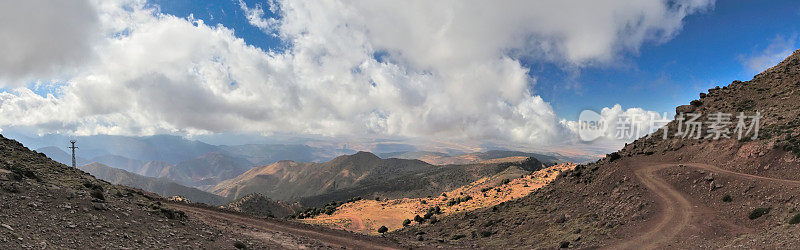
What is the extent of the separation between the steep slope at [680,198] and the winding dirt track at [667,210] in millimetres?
72

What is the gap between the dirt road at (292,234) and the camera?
2575cm

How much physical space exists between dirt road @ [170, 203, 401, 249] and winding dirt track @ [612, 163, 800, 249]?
2043 centimetres

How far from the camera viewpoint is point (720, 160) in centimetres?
3631

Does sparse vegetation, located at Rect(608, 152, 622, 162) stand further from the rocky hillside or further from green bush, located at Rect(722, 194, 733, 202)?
the rocky hillside

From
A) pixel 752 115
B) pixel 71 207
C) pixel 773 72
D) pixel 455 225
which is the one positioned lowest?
pixel 455 225

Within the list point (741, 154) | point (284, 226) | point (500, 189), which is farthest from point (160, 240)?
point (500, 189)

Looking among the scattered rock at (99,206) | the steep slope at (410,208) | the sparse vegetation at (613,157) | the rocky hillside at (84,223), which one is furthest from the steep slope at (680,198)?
the scattered rock at (99,206)

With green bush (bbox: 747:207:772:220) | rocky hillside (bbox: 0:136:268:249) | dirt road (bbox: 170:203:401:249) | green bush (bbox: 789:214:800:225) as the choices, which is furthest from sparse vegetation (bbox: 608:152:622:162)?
rocky hillside (bbox: 0:136:268:249)

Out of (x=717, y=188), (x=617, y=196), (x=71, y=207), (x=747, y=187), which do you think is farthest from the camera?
(x=617, y=196)

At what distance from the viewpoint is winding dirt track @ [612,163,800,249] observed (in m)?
25.3

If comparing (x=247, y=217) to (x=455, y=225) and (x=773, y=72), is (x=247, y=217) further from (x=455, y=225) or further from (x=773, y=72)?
(x=773, y=72)

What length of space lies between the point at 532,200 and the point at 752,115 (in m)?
31.1

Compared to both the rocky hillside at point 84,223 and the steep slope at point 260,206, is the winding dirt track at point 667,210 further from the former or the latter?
the steep slope at point 260,206

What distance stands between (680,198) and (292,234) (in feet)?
125
